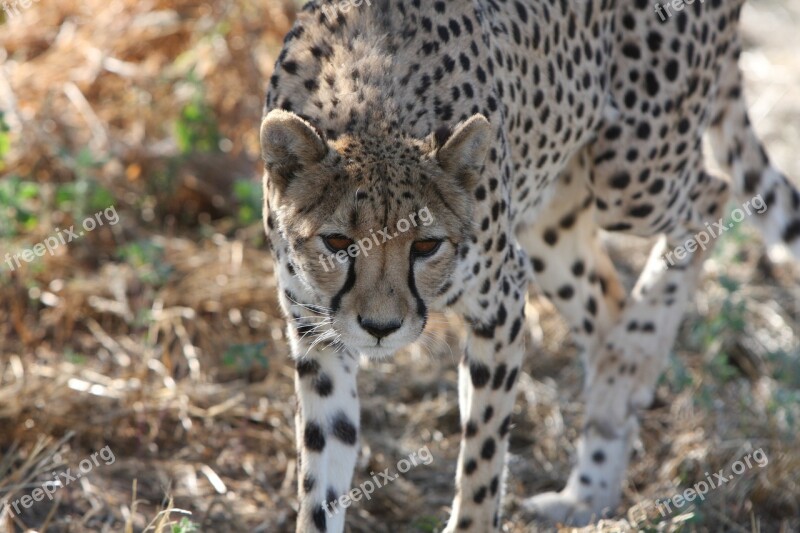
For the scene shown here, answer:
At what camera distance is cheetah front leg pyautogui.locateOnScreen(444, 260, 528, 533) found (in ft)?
11.6

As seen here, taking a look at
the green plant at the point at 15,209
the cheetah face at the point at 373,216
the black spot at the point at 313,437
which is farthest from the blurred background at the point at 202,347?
the cheetah face at the point at 373,216

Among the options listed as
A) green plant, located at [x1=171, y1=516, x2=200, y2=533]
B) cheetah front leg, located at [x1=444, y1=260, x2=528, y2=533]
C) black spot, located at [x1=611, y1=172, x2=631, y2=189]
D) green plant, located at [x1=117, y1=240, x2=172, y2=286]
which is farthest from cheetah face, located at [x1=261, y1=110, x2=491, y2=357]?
green plant, located at [x1=117, y1=240, x2=172, y2=286]

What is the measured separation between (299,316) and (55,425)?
1476 mm

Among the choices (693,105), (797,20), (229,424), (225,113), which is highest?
(693,105)

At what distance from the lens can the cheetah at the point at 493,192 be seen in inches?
120

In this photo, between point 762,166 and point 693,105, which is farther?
point 762,166

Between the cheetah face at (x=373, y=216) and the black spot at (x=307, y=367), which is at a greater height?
the cheetah face at (x=373, y=216)

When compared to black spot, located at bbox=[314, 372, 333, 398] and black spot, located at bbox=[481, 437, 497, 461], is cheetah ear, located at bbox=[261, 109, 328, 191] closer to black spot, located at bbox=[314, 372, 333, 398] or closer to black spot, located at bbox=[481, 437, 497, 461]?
black spot, located at bbox=[314, 372, 333, 398]

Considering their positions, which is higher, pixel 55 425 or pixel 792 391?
pixel 55 425

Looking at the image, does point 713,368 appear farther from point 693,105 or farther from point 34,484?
point 34,484

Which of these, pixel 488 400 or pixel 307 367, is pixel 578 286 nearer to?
pixel 488 400

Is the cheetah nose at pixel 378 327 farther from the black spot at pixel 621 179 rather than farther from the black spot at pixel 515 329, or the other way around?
the black spot at pixel 621 179

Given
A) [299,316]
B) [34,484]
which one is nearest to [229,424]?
[34,484]

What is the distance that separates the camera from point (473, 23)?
3529mm
